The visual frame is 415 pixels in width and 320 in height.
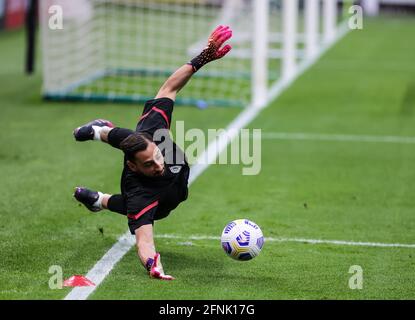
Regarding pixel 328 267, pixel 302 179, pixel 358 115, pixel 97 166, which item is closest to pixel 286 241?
pixel 328 267

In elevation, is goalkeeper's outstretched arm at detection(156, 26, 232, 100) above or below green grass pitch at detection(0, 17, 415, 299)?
above

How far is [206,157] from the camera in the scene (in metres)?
12.0

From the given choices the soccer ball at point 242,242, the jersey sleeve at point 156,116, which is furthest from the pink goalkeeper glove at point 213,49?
the soccer ball at point 242,242

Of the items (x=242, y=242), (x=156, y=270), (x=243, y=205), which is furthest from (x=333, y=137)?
(x=156, y=270)

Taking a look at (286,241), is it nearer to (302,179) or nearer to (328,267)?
(328,267)

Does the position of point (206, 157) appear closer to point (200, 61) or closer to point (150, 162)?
point (200, 61)

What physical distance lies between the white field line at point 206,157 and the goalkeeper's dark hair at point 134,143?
3.11ft

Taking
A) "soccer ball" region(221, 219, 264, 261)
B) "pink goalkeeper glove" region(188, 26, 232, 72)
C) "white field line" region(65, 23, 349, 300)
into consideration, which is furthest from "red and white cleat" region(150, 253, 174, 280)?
"pink goalkeeper glove" region(188, 26, 232, 72)

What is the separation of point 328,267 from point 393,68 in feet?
49.0

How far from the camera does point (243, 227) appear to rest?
287 inches

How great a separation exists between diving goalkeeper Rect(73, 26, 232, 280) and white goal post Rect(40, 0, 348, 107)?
8.13m

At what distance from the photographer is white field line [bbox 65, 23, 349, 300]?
6.87 metres

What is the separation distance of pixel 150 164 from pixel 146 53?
12.7m

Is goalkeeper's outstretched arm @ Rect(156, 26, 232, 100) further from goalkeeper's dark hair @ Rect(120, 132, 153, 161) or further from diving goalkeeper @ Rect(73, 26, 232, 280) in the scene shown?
goalkeeper's dark hair @ Rect(120, 132, 153, 161)
